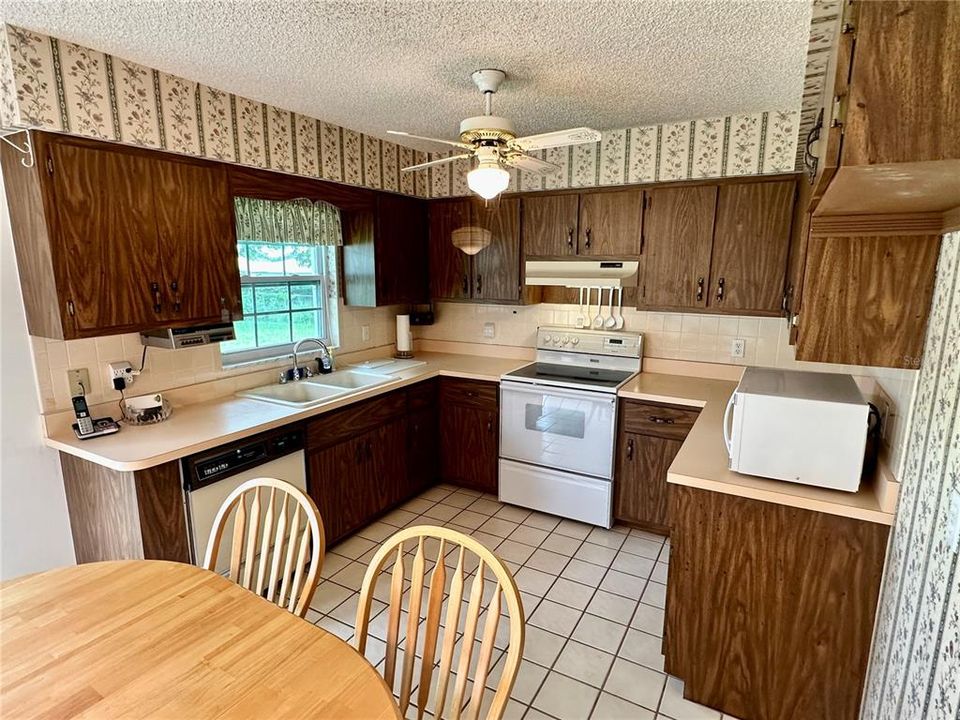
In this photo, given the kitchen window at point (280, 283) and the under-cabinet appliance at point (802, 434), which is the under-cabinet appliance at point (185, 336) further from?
the under-cabinet appliance at point (802, 434)

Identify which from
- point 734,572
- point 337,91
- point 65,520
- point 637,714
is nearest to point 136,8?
point 337,91

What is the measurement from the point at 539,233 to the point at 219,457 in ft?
7.63

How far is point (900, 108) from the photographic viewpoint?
0.84 meters

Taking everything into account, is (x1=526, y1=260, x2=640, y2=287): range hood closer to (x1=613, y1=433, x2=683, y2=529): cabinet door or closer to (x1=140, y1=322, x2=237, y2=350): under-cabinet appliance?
(x1=613, y1=433, x2=683, y2=529): cabinet door

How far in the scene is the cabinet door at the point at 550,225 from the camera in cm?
339

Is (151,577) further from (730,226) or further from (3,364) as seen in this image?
(730,226)

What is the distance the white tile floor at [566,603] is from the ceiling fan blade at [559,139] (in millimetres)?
2035

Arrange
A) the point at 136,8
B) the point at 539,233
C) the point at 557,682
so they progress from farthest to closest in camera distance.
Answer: the point at 539,233 → the point at 557,682 → the point at 136,8

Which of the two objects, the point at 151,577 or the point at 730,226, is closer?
the point at 151,577

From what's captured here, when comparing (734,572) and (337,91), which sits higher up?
(337,91)

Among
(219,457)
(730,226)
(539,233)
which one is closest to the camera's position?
(219,457)

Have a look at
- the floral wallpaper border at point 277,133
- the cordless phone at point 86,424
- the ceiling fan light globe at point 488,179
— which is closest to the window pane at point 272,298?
the floral wallpaper border at point 277,133

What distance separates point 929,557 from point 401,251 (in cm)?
323

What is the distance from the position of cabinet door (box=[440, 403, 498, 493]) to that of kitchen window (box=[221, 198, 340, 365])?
3.31 ft
